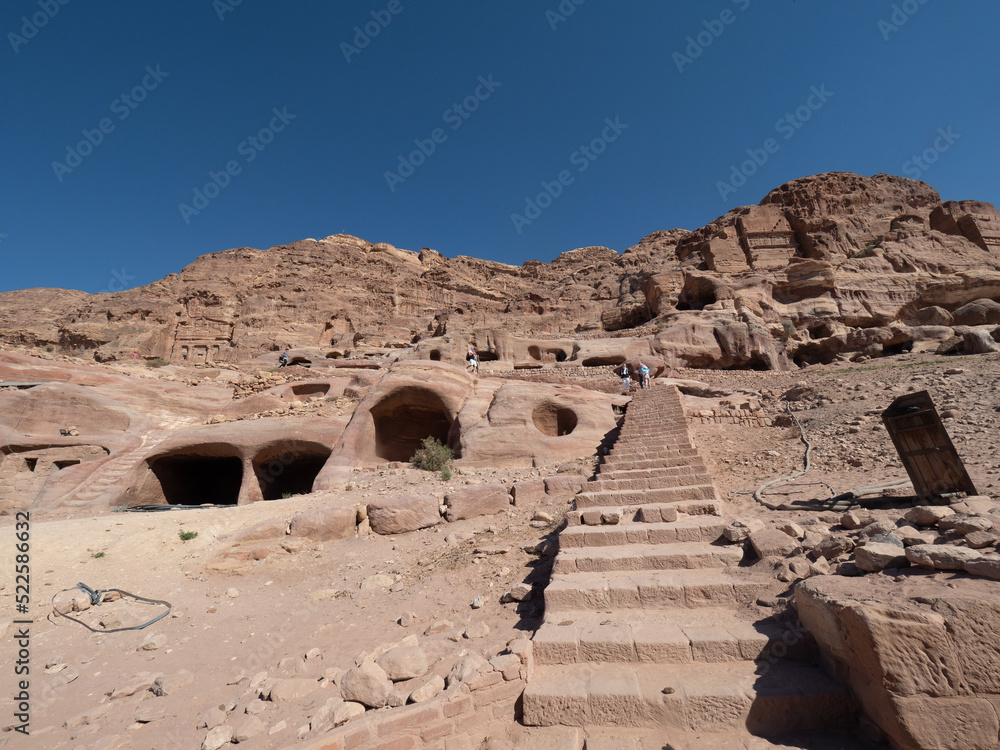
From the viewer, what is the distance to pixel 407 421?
1388 centimetres

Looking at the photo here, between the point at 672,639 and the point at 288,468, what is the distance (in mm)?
13895

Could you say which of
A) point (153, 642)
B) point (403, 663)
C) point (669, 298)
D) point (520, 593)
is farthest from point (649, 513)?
point (669, 298)

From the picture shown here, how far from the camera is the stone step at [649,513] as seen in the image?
5.36 metres

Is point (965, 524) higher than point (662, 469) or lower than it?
lower

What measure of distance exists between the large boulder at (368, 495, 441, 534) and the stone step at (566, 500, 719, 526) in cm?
301

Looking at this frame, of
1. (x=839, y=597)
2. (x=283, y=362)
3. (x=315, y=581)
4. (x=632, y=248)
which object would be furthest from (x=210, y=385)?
(x=632, y=248)

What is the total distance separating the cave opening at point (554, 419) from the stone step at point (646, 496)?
5.08 meters

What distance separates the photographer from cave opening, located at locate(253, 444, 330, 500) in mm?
11922

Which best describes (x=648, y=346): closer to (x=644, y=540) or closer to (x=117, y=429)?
(x=644, y=540)

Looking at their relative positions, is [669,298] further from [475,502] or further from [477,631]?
[477,631]

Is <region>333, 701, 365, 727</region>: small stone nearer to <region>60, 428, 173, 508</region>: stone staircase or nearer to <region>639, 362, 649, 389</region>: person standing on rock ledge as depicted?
<region>60, 428, 173, 508</region>: stone staircase

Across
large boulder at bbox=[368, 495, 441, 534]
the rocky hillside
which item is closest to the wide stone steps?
large boulder at bbox=[368, 495, 441, 534]

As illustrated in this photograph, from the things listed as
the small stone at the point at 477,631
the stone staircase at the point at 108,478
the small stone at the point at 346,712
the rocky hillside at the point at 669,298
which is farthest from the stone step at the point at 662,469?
the rocky hillside at the point at 669,298

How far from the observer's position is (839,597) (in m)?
2.79
